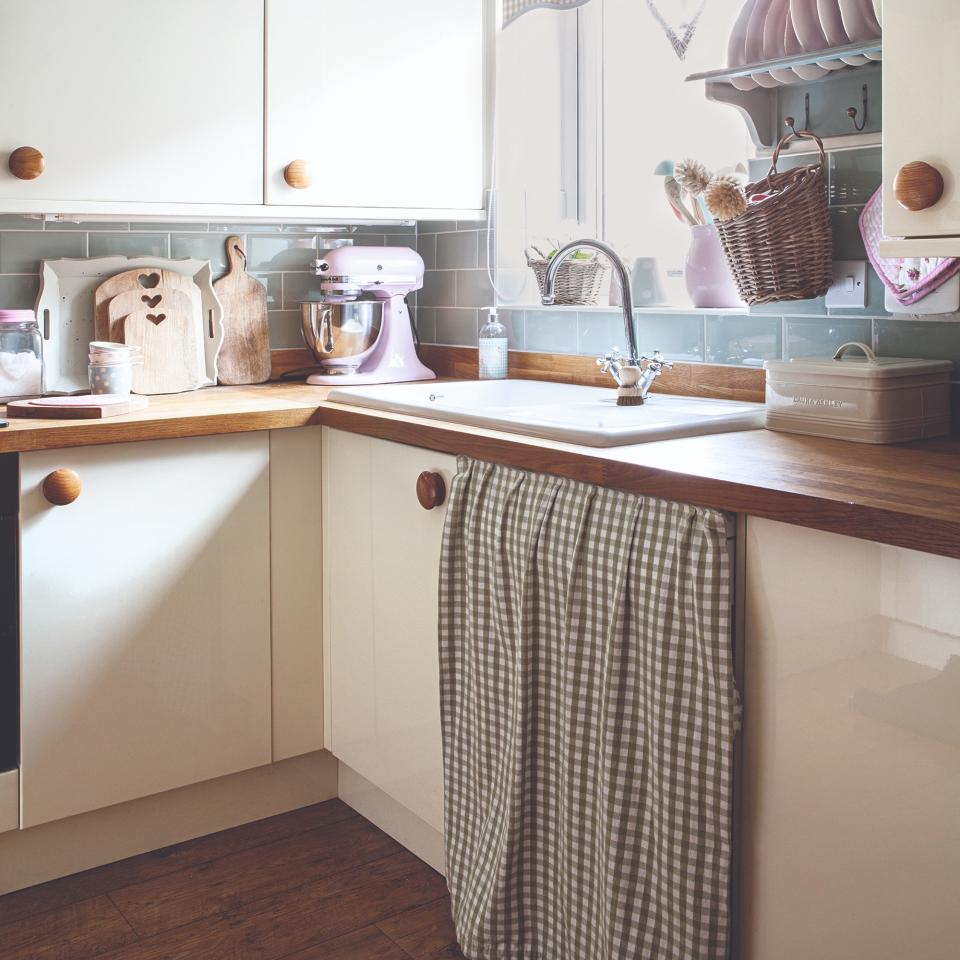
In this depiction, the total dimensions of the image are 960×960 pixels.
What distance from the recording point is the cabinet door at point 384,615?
204cm

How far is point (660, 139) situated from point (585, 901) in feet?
5.14

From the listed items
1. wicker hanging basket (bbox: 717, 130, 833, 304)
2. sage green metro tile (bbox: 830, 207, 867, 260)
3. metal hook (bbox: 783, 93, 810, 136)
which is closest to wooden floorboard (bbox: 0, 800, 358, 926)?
wicker hanging basket (bbox: 717, 130, 833, 304)

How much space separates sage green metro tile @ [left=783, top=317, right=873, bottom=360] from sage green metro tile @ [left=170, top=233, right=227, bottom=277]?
4.72 feet

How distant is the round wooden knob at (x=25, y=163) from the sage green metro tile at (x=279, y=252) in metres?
0.71

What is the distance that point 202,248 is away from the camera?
273cm

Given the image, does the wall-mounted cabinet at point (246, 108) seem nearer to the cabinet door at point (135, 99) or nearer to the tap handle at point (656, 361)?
the cabinet door at point (135, 99)

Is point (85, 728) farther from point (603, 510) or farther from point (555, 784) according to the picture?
point (603, 510)

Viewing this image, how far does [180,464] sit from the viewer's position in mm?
2164

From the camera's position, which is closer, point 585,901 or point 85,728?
point 585,901

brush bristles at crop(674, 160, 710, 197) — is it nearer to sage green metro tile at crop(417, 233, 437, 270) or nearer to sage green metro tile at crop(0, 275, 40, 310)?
sage green metro tile at crop(417, 233, 437, 270)

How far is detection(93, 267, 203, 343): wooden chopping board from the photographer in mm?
2549

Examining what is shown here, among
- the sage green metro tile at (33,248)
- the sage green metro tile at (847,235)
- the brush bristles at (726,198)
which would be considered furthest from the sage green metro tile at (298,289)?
the sage green metro tile at (847,235)

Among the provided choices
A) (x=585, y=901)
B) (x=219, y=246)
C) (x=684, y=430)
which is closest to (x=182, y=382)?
(x=219, y=246)

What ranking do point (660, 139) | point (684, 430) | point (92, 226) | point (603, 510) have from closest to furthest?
point (603, 510)
point (684, 430)
point (660, 139)
point (92, 226)
